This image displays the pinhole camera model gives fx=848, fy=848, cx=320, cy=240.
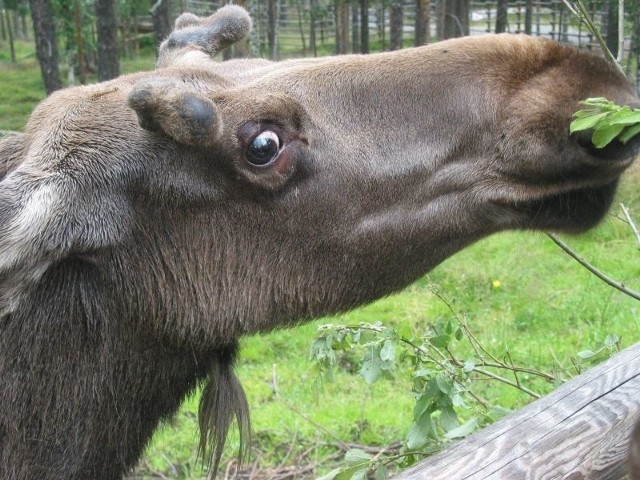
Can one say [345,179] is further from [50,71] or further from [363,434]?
[50,71]

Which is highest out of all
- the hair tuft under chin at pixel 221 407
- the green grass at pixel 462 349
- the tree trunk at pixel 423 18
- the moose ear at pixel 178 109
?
the moose ear at pixel 178 109

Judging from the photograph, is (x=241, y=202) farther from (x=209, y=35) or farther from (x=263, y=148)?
(x=209, y=35)

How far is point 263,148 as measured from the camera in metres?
2.61

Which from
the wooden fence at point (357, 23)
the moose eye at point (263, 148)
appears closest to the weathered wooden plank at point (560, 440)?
the moose eye at point (263, 148)

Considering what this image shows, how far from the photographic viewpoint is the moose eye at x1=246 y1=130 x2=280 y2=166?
261 centimetres

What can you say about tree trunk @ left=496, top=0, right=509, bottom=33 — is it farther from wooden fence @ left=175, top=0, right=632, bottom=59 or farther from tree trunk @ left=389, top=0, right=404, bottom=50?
tree trunk @ left=389, top=0, right=404, bottom=50

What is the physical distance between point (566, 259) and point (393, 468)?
5.13 metres

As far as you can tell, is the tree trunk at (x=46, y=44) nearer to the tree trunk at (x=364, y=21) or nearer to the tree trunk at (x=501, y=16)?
the tree trunk at (x=364, y=21)

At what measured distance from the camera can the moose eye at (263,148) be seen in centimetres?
261

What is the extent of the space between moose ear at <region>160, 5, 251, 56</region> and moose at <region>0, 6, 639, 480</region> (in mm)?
599

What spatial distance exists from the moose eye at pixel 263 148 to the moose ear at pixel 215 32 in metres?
0.93

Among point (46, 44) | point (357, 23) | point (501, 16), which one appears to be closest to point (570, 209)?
point (46, 44)

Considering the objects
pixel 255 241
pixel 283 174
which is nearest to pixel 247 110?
pixel 283 174

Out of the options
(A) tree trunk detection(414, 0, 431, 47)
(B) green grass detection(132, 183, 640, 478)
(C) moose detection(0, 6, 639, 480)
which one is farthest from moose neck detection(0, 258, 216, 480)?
(A) tree trunk detection(414, 0, 431, 47)
